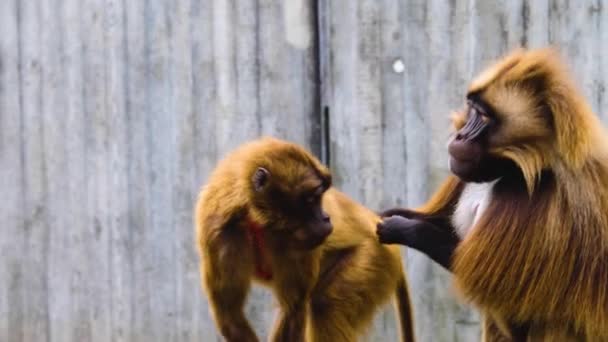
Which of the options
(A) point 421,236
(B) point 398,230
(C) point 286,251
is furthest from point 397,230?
(C) point 286,251

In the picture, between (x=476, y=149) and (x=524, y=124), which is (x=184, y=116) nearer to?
(x=476, y=149)

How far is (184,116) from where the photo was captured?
8.12m

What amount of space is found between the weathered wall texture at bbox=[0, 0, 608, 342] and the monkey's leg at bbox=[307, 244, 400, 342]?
6.58ft

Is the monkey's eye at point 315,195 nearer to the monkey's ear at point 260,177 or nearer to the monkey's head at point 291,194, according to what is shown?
the monkey's head at point 291,194

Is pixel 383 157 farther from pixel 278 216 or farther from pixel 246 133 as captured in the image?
pixel 278 216

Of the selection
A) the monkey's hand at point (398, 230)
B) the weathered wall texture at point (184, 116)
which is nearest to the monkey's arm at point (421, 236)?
the monkey's hand at point (398, 230)

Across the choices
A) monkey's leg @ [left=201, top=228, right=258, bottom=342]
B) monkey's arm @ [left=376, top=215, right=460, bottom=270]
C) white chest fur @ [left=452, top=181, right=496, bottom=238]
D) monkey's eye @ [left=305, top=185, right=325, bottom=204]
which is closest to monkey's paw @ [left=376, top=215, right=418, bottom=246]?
monkey's arm @ [left=376, top=215, right=460, bottom=270]

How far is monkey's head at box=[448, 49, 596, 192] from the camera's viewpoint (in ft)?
16.2

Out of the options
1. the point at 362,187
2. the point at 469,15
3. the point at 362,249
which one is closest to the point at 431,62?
the point at 469,15

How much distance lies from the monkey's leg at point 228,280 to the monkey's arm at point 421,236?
633 millimetres

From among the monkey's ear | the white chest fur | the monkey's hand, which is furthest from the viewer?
the monkey's ear

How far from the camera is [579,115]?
196 inches

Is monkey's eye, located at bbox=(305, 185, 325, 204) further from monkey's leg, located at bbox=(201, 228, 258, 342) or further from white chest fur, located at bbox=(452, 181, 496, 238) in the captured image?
white chest fur, located at bbox=(452, 181, 496, 238)

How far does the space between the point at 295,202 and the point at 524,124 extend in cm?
122
